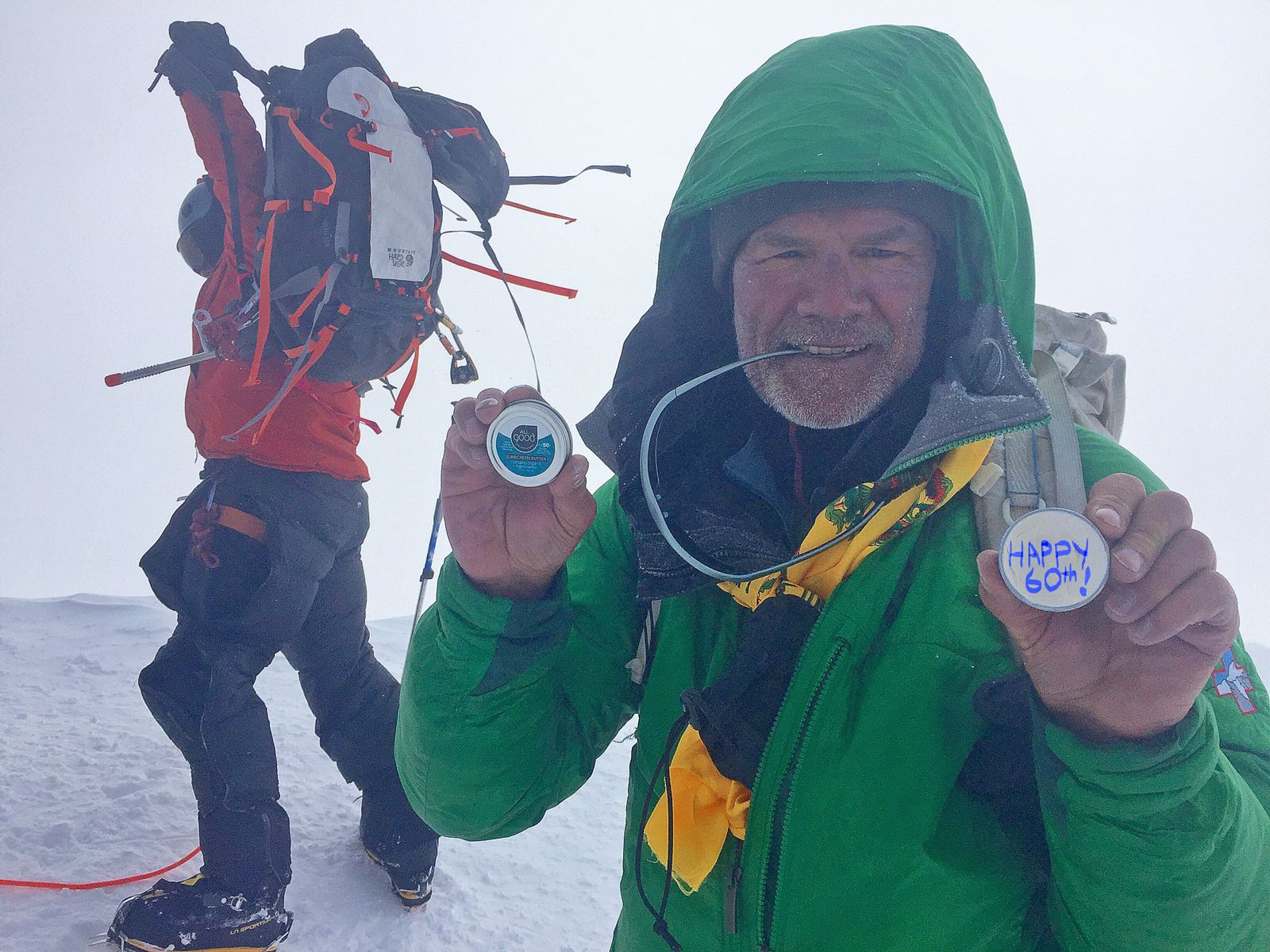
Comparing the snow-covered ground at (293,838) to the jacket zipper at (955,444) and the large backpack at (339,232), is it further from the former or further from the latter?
the jacket zipper at (955,444)

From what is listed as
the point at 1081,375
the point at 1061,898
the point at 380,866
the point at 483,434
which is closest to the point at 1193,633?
the point at 1061,898

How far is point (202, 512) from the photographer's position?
2477 millimetres

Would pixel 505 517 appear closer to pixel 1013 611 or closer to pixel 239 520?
pixel 1013 611

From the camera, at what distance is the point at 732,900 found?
4.07ft

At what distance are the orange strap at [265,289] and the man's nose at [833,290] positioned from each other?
1.59m

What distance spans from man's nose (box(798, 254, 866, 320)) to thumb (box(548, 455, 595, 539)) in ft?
1.78

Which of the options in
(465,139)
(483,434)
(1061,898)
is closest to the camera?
(1061,898)

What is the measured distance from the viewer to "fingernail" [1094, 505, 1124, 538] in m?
0.91

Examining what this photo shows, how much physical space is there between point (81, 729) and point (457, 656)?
9.04ft

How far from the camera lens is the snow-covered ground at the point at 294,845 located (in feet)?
8.04

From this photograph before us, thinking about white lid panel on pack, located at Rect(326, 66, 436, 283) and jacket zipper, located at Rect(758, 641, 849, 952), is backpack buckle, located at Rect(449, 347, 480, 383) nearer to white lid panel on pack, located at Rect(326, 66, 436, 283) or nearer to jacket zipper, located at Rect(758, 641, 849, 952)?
white lid panel on pack, located at Rect(326, 66, 436, 283)

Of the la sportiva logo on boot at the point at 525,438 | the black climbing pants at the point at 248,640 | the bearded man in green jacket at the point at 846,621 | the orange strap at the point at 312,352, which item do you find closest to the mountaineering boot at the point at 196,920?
the black climbing pants at the point at 248,640

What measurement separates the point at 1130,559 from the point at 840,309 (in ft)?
2.62

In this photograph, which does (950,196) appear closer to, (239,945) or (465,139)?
(465,139)
